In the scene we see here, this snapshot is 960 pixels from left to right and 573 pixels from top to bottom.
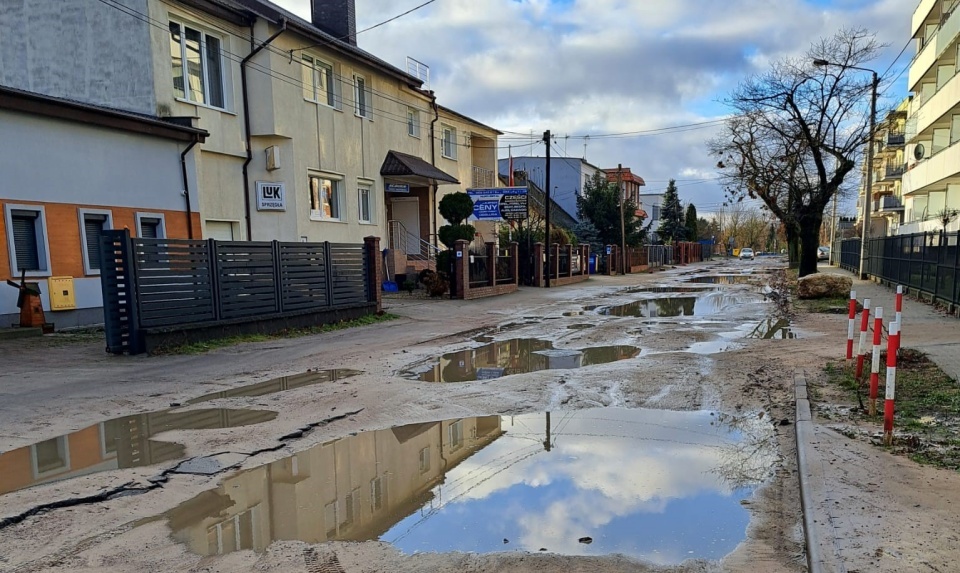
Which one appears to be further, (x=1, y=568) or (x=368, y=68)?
(x=368, y=68)

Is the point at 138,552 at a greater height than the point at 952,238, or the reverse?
the point at 952,238

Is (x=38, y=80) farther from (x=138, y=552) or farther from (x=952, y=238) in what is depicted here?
(x=952, y=238)

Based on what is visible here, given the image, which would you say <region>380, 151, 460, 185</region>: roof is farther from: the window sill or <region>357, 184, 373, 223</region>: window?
the window sill

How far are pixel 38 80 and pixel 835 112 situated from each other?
28292 millimetres

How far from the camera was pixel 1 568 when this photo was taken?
346cm

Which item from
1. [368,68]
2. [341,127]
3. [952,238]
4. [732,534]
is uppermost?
[368,68]

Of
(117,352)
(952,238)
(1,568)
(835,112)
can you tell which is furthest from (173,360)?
(835,112)

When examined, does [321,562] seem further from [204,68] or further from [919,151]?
[919,151]

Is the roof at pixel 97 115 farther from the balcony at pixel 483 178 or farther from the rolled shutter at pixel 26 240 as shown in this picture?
the balcony at pixel 483 178

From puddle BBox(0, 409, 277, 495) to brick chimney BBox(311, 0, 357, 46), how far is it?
20.2 m

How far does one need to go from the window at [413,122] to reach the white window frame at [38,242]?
15.5 meters

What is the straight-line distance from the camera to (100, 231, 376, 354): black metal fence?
33.3ft

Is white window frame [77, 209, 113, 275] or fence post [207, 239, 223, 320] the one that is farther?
white window frame [77, 209, 113, 275]

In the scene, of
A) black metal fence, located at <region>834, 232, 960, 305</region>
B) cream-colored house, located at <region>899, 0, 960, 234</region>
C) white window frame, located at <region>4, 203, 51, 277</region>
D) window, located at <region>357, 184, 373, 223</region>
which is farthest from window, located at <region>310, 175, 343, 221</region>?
cream-colored house, located at <region>899, 0, 960, 234</region>
